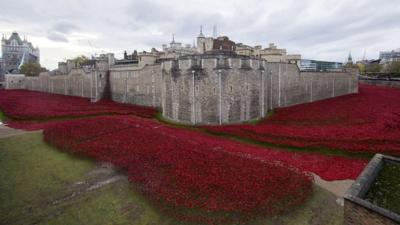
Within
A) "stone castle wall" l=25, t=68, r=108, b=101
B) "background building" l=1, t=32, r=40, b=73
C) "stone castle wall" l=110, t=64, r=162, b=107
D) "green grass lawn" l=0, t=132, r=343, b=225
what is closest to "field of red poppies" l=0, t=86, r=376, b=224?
"green grass lawn" l=0, t=132, r=343, b=225

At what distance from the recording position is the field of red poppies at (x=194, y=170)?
10.2 m

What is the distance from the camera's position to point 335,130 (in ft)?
66.6

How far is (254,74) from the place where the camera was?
25750 millimetres

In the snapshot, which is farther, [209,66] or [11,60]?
[11,60]

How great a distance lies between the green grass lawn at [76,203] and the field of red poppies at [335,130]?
6.65 m

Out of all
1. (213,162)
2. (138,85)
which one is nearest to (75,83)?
(138,85)

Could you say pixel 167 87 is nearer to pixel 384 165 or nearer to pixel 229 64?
pixel 229 64

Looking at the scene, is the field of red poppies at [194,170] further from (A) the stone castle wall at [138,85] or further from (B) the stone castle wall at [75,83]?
(B) the stone castle wall at [75,83]

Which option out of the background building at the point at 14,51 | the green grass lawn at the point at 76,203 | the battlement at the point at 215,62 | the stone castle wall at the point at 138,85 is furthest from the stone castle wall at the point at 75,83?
the background building at the point at 14,51

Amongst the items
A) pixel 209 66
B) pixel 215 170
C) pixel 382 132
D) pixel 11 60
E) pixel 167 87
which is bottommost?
pixel 215 170

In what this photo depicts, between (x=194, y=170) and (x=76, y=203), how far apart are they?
18.4ft

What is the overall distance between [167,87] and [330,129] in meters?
16.5

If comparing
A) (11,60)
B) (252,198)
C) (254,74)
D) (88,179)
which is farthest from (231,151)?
(11,60)

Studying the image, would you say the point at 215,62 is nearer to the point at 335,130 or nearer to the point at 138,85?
the point at 335,130
